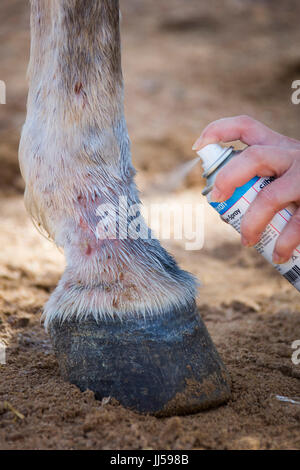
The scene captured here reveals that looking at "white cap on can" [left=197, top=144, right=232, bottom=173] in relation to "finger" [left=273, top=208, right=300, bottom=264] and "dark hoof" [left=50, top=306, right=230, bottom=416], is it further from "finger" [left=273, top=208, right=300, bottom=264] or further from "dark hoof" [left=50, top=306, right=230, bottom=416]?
"dark hoof" [left=50, top=306, right=230, bottom=416]

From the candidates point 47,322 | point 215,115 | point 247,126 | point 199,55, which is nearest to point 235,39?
point 199,55

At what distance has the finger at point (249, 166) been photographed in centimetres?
121

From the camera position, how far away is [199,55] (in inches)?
223

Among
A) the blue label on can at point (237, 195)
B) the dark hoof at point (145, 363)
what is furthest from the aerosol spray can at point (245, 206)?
the dark hoof at point (145, 363)

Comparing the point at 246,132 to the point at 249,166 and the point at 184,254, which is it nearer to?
the point at 249,166

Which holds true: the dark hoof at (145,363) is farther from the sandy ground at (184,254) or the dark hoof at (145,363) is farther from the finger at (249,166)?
the finger at (249,166)

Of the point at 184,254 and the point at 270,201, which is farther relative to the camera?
the point at 184,254

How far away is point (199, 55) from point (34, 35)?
465 centimetres

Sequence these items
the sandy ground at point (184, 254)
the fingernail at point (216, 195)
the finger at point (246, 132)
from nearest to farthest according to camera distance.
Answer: the sandy ground at point (184, 254) → the fingernail at point (216, 195) → the finger at point (246, 132)

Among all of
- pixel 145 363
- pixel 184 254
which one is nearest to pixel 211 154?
pixel 145 363

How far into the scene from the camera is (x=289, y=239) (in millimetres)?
1202

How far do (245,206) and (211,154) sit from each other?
6.3 inches

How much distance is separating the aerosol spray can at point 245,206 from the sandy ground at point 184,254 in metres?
0.36
